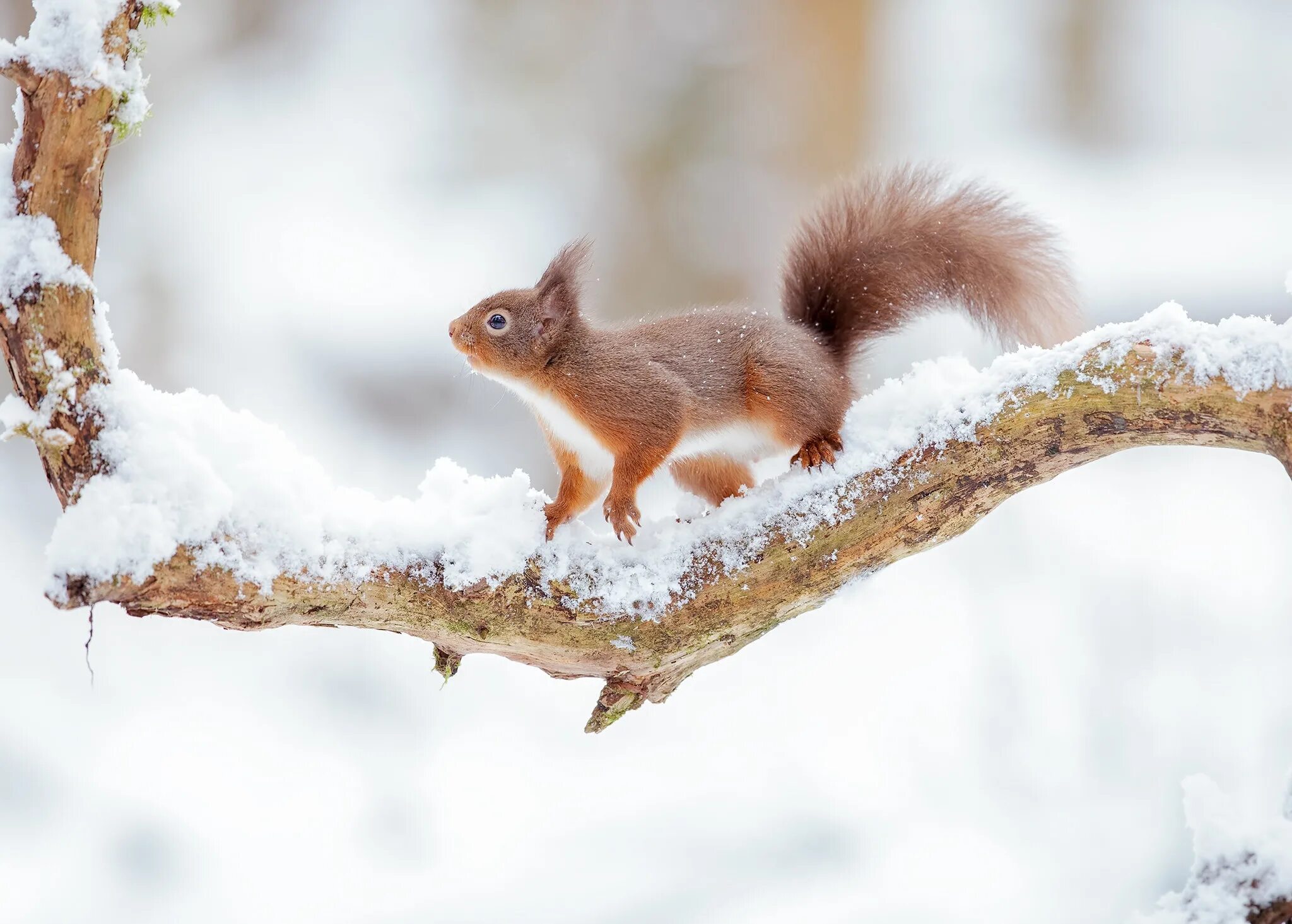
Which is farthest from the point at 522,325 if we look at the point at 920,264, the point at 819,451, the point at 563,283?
the point at 920,264

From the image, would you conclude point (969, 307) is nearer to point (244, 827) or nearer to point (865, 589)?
point (865, 589)

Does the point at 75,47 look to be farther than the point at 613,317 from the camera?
No

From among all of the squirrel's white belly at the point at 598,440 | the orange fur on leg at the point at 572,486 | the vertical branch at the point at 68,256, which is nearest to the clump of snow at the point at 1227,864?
the squirrel's white belly at the point at 598,440

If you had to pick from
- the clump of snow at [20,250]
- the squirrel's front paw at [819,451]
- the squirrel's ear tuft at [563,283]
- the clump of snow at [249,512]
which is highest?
the squirrel's ear tuft at [563,283]

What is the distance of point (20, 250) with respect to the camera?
1059 millimetres

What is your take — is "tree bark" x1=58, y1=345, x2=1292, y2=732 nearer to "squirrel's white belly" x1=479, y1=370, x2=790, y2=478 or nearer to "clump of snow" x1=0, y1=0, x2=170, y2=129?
"squirrel's white belly" x1=479, y1=370, x2=790, y2=478

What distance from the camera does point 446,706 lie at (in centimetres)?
293

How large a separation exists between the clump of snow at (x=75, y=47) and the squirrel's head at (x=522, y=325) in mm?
576

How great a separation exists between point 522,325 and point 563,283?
0.09 m

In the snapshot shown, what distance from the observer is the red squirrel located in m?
1.48

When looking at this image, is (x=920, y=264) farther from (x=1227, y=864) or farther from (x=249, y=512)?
(x=249, y=512)

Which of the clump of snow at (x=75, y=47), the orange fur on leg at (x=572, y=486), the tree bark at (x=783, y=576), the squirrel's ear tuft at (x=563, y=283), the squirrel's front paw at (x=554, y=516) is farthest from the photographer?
the squirrel's ear tuft at (x=563, y=283)

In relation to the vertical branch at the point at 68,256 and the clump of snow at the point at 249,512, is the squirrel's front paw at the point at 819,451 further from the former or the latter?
the vertical branch at the point at 68,256

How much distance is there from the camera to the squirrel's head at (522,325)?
153 cm
